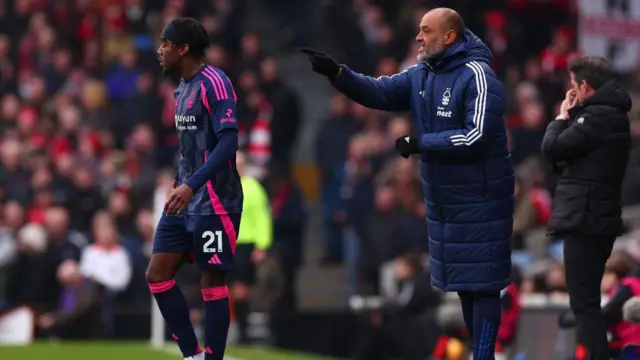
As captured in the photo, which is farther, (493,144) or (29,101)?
(29,101)

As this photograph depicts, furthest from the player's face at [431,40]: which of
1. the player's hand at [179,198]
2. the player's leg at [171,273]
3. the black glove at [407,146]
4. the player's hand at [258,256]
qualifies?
the player's hand at [258,256]

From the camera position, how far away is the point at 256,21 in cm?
2889

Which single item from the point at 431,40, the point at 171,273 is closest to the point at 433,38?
the point at 431,40

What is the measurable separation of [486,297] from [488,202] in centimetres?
57

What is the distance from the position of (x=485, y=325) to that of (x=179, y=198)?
1959 mm

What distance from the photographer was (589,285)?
38.8 ft

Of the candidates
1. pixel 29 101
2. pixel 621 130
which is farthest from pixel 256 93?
pixel 621 130

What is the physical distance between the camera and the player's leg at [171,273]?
11.6 meters

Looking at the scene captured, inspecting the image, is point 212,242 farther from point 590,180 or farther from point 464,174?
point 590,180

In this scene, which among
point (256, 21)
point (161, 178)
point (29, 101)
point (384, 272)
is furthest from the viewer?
point (256, 21)

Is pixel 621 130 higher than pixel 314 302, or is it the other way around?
pixel 621 130

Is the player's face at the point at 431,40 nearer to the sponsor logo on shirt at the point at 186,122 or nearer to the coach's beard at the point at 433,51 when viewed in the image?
the coach's beard at the point at 433,51

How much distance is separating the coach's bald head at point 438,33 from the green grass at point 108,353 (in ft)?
18.0

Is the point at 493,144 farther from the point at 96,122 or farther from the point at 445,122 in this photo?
the point at 96,122
